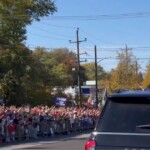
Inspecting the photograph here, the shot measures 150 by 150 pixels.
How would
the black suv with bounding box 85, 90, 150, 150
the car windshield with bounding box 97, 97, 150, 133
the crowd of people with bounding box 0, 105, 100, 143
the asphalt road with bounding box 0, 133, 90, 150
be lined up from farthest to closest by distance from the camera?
1. the crowd of people with bounding box 0, 105, 100, 143
2. the asphalt road with bounding box 0, 133, 90, 150
3. the car windshield with bounding box 97, 97, 150, 133
4. the black suv with bounding box 85, 90, 150, 150

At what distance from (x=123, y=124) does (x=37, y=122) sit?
87.8 ft

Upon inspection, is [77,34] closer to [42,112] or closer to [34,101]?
[34,101]

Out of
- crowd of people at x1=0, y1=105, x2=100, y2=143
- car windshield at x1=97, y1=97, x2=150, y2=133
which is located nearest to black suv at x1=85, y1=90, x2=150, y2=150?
car windshield at x1=97, y1=97, x2=150, y2=133

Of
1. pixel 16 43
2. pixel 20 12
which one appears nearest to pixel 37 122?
pixel 20 12

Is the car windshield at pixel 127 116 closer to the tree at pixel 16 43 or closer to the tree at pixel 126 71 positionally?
the tree at pixel 16 43

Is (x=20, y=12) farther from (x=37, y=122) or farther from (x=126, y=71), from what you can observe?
(x=126, y=71)

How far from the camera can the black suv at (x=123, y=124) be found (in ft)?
22.1

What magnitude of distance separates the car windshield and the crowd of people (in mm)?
21857

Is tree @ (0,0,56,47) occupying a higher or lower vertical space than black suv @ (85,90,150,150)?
higher

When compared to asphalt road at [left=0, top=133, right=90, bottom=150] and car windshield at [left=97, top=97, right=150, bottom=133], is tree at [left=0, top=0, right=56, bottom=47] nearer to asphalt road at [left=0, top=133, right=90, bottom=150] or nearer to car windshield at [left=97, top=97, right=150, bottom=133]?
asphalt road at [left=0, top=133, right=90, bottom=150]

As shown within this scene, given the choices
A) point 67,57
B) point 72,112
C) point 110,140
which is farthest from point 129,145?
point 67,57

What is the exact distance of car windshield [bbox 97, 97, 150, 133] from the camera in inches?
271

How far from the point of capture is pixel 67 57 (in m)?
127

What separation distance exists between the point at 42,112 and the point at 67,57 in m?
92.0
